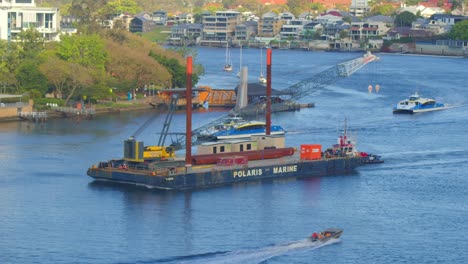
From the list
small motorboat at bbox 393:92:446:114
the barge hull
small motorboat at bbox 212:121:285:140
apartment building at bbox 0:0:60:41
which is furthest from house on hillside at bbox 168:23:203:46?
the barge hull

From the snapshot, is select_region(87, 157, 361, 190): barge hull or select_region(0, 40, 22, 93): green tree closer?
select_region(87, 157, 361, 190): barge hull

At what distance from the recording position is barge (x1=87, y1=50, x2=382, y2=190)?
2830cm

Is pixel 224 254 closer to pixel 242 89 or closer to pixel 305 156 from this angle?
pixel 305 156

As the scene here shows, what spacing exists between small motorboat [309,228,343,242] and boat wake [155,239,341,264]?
0.08 metres

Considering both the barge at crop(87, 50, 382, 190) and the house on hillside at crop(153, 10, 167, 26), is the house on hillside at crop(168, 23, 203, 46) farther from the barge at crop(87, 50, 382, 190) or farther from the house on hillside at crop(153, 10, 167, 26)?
the barge at crop(87, 50, 382, 190)

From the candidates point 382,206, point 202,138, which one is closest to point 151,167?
point 202,138

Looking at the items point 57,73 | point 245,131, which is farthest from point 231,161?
point 57,73

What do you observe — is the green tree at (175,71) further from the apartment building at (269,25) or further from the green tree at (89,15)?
the apartment building at (269,25)

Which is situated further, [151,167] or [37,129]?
[37,129]

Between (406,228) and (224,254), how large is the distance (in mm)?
4418

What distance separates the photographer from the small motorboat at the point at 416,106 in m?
44.4

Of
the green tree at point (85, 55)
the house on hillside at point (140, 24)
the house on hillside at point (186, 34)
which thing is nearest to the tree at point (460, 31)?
the house on hillside at point (186, 34)

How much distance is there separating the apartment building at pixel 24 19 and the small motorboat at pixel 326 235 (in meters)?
30.3

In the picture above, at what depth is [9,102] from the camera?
40719mm
